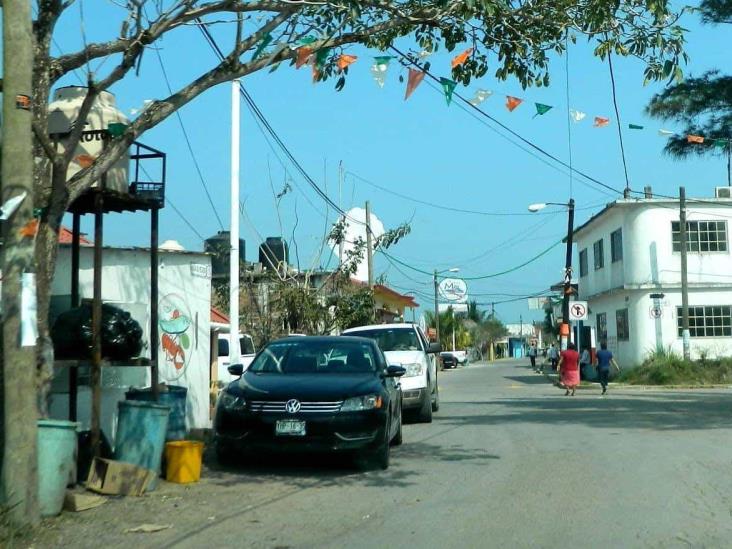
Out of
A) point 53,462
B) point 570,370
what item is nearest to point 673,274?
point 570,370

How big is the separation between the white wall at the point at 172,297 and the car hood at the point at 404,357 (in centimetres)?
369

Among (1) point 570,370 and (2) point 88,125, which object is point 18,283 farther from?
(1) point 570,370

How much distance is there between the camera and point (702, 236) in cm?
3859

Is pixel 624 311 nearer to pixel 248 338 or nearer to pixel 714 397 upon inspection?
pixel 714 397

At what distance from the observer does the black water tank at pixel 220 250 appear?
23.1 m

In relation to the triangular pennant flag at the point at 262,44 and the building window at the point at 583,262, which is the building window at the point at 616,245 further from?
the triangular pennant flag at the point at 262,44

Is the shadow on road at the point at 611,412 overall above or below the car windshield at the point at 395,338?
below

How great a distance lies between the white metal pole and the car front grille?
7232 millimetres

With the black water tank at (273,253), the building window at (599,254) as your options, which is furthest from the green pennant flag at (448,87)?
the building window at (599,254)

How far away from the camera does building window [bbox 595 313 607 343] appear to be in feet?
147

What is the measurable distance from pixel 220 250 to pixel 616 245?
23.4 meters

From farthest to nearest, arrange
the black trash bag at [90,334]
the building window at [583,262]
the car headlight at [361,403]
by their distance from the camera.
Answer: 1. the building window at [583,262]
2. the car headlight at [361,403]
3. the black trash bag at [90,334]

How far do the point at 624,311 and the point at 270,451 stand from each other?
104ft

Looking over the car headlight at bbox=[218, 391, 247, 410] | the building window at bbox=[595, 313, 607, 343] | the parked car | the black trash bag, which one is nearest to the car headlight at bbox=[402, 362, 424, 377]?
the parked car
